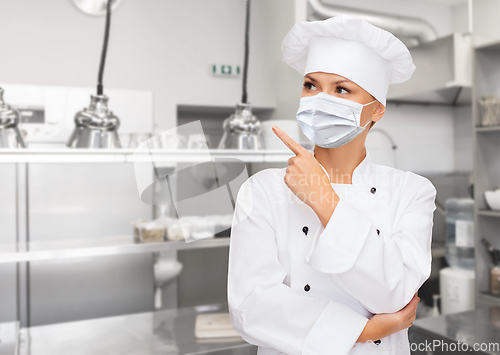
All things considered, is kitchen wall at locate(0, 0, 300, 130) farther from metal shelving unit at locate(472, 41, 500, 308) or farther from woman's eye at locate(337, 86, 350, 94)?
woman's eye at locate(337, 86, 350, 94)

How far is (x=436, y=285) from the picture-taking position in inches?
114

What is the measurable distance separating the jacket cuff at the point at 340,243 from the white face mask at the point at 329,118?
0.17 m

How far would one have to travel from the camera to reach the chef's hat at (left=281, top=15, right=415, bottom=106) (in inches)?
34.8

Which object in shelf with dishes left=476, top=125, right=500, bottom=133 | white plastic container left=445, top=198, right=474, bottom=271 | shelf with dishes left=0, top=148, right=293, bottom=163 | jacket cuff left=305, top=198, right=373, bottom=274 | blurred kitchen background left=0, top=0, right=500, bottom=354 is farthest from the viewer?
white plastic container left=445, top=198, right=474, bottom=271

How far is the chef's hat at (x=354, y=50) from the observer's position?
883 mm

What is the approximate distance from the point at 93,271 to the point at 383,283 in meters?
1.89

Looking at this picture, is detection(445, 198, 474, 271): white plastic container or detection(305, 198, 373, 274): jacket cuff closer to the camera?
detection(305, 198, 373, 274): jacket cuff

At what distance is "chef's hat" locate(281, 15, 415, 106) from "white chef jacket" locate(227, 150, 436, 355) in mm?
208

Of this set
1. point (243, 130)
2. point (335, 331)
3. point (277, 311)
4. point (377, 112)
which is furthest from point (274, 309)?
point (243, 130)

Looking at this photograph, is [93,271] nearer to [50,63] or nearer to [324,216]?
[50,63]

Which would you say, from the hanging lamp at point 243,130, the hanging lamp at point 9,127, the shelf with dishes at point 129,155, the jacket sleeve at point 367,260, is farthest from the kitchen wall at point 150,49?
the jacket sleeve at point 367,260

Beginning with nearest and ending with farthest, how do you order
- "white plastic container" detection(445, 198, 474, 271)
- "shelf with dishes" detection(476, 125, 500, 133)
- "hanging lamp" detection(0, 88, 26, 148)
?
1. "hanging lamp" detection(0, 88, 26, 148)
2. "shelf with dishes" detection(476, 125, 500, 133)
3. "white plastic container" detection(445, 198, 474, 271)

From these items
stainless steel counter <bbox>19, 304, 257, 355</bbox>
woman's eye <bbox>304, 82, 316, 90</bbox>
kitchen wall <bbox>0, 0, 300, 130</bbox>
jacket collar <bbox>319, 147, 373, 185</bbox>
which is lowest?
stainless steel counter <bbox>19, 304, 257, 355</bbox>

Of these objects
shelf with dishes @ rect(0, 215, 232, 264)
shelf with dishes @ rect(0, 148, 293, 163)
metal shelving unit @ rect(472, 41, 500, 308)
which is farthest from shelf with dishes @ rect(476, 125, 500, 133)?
shelf with dishes @ rect(0, 215, 232, 264)
